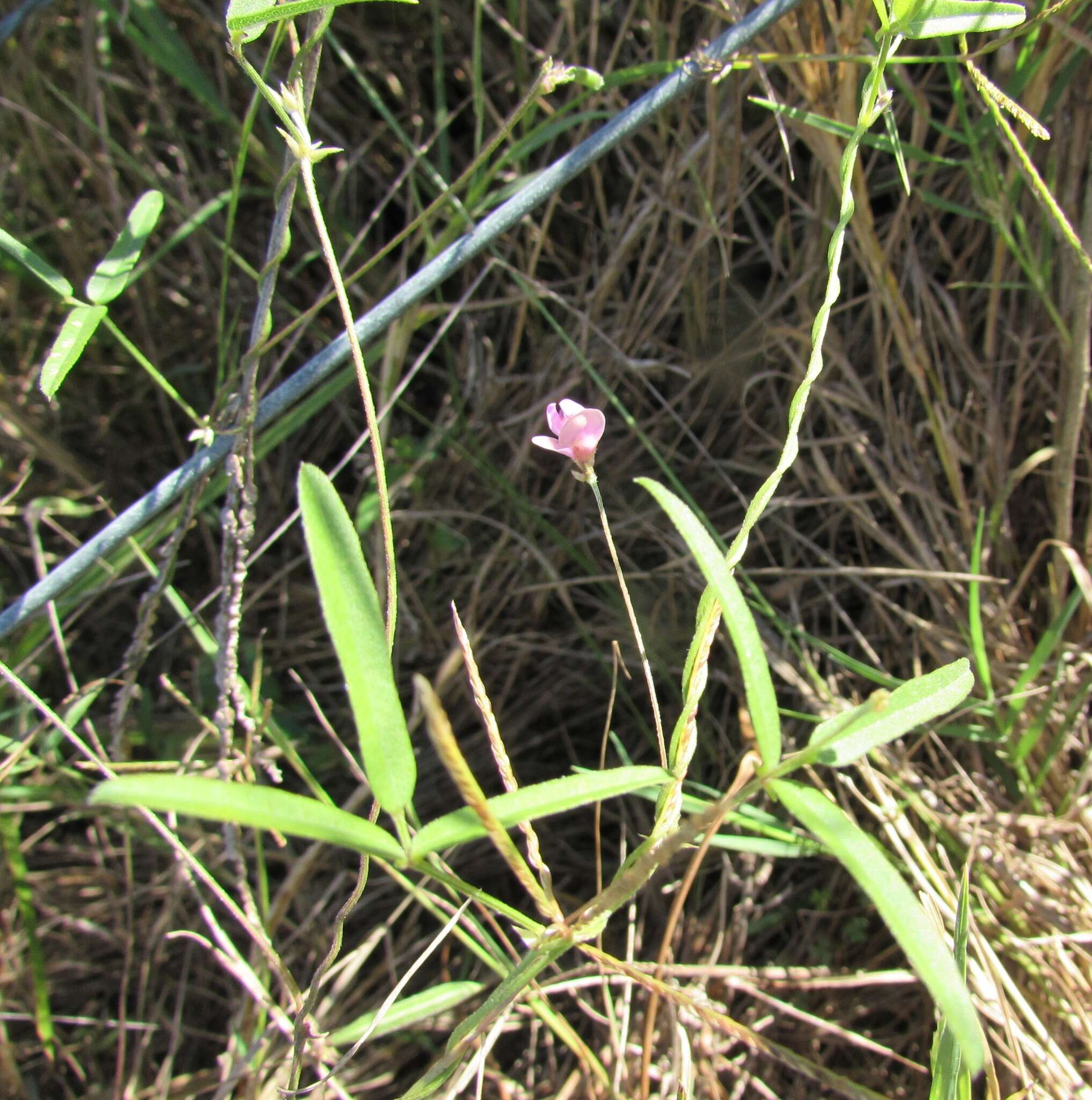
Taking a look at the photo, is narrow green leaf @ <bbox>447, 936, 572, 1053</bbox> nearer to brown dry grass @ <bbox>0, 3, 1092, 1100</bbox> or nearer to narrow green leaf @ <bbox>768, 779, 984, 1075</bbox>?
narrow green leaf @ <bbox>768, 779, 984, 1075</bbox>

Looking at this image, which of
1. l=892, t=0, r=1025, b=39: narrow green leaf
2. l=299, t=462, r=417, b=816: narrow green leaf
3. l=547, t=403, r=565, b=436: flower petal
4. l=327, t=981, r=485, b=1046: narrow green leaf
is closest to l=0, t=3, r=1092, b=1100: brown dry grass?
l=327, t=981, r=485, b=1046: narrow green leaf

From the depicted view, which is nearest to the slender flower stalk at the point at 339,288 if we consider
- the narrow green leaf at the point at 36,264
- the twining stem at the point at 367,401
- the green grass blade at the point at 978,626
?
the twining stem at the point at 367,401

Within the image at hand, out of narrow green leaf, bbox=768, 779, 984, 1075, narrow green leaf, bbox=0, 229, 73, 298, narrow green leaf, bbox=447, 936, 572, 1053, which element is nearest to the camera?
narrow green leaf, bbox=768, 779, 984, 1075

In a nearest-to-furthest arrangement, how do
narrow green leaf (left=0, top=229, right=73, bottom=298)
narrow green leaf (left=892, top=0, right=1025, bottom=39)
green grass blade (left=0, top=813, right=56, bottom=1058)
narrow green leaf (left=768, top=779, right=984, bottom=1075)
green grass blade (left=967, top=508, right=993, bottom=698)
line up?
narrow green leaf (left=768, top=779, right=984, bottom=1075)
narrow green leaf (left=892, top=0, right=1025, bottom=39)
narrow green leaf (left=0, top=229, right=73, bottom=298)
green grass blade (left=967, top=508, right=993, bottom=698)
green grass blade (left=0, top=813, right=56, bottom=1058)

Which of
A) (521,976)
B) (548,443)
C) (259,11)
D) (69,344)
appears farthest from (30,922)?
(259,11)

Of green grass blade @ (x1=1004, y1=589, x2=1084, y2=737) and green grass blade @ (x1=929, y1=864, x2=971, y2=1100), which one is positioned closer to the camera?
green grass blade @ (x1=929, y1=864, x2=971, y2=1100)

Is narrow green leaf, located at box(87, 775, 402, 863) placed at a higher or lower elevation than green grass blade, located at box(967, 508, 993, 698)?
higher

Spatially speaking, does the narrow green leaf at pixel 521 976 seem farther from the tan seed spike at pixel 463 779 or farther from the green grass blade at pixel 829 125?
the green grass blade at pixel 829 125
